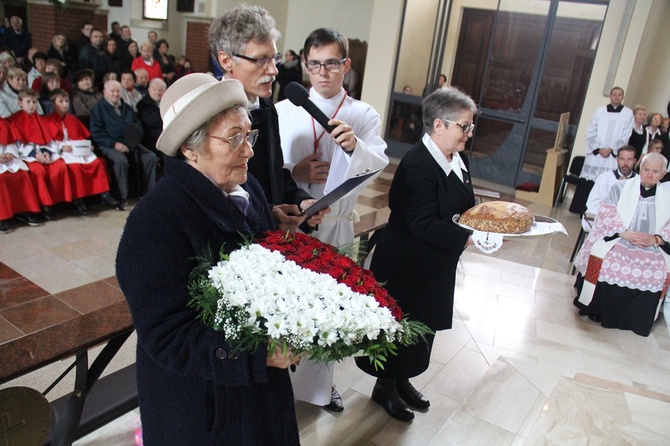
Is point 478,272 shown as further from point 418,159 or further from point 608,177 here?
point 418,159

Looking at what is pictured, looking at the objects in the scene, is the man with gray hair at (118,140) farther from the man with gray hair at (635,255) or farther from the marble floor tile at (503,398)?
the man with gray hair at (635,255)

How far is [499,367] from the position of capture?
3.25 meters

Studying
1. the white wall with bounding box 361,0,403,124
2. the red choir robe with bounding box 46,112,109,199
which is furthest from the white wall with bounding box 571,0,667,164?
the red choir robe with bounding box 46,112,109,199

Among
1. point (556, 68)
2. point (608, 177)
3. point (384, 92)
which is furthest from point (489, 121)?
point (608, 177)

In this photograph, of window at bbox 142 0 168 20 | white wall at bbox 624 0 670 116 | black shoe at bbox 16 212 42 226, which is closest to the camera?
black shoe at bbox 16 212 42 226

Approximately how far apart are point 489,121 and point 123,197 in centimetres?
640

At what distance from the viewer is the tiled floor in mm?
2566

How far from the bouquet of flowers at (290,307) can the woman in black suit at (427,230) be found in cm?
111

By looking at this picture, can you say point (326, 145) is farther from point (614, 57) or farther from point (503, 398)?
point (614, 57)

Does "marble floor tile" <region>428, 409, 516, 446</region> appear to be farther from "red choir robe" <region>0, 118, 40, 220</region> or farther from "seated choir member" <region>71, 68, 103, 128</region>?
"seated choir member" <region>71, 68, 103, 128</region>

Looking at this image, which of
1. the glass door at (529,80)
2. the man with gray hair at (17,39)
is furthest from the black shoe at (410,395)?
the man with gray hair at (17,39)

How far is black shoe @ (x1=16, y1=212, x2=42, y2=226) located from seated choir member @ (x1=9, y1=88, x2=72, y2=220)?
0.14 meters

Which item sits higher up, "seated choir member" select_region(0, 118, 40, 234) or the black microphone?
the black microphone

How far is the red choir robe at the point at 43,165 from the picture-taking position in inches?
202
